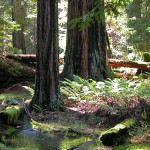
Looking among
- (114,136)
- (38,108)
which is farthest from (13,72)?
(114,136)

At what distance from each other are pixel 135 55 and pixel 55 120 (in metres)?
9.22

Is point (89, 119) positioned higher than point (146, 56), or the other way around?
point (146, 56)

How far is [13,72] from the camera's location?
375 inches

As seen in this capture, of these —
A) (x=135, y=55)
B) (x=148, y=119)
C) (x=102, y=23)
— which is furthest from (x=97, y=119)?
(x=135, y=55)

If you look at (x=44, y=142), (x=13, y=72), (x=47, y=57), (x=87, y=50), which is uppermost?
(x=87, y=50)

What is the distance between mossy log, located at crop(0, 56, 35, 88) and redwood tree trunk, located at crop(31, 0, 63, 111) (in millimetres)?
3895

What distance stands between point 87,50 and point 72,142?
5.28m

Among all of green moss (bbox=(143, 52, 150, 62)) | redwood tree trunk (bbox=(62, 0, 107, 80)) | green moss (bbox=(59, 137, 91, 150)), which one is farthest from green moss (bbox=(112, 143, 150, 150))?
green moss (bbox=(143, 52, 150, 62))

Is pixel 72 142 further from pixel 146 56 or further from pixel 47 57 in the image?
pixel 146 56

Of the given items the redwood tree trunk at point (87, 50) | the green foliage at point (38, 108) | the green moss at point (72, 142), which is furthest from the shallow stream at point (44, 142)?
the redwood tree trunk at point (87, 50)

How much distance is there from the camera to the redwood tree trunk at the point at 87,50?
873 centimetres

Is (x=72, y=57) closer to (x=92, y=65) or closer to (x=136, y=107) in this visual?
(x=92, y=65)

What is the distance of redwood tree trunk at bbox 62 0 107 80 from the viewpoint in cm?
873

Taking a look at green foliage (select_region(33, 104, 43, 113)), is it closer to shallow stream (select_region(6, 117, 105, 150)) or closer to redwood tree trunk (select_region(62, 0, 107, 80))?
shallow stream (select_region(6, 117, 105, 150))
